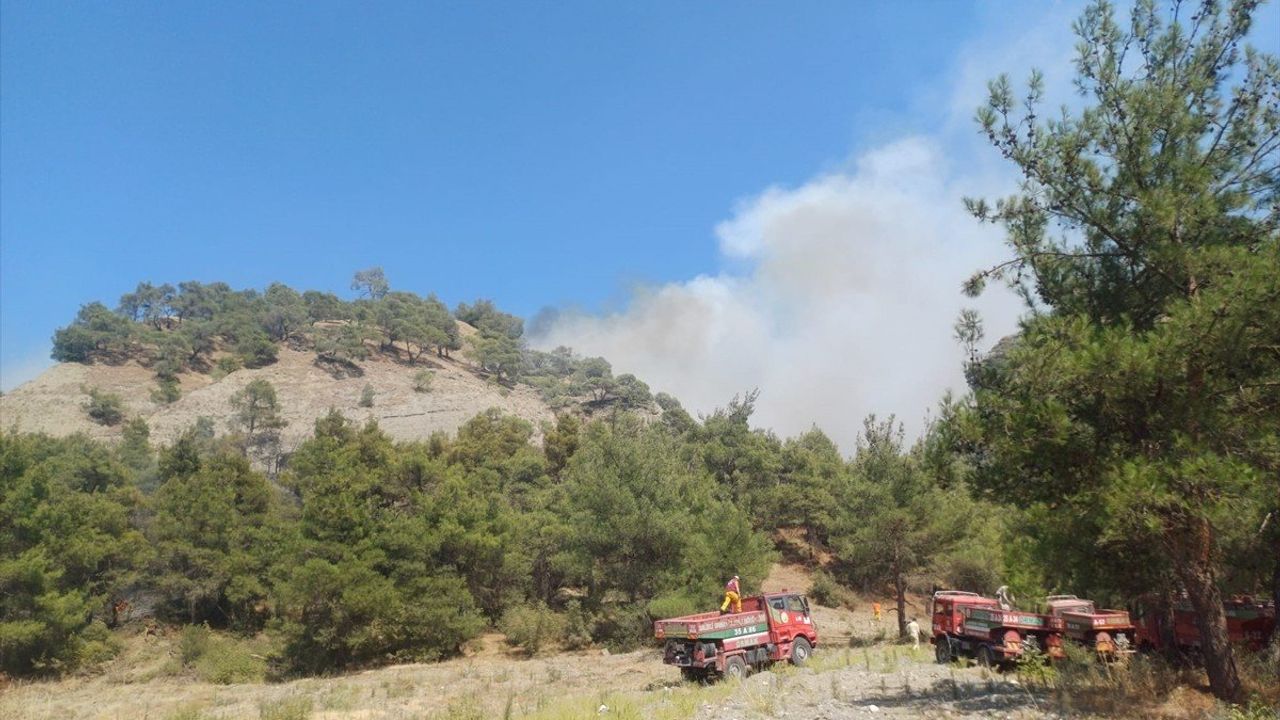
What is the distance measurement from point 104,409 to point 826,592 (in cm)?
9204

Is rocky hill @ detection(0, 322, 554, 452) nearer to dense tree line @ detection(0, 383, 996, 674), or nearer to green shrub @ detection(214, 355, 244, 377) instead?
green shrub @ detection(214, 355, 244, 377)

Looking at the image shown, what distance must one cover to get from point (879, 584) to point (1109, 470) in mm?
38621

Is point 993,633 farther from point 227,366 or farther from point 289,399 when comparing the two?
point 227,366

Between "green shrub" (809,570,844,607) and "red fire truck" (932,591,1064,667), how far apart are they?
24.8 metres

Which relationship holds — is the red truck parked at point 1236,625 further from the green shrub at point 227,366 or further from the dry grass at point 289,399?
the green shrub at point 227,366

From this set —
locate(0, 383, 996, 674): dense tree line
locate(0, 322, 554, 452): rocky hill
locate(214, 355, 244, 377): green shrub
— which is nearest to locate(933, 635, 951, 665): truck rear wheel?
locate(0, 383, 996, 674): dense tree line

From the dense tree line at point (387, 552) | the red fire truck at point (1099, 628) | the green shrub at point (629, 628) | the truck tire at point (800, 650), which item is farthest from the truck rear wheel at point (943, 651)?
the green shrub at point (629, 628)

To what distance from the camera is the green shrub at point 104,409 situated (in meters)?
91.0

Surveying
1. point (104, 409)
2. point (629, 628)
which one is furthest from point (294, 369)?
point (629, 628)

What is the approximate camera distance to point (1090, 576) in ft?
35.8

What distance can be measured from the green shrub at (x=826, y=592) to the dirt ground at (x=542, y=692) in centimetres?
897

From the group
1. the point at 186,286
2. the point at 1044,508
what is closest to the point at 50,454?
the point at 1044,508

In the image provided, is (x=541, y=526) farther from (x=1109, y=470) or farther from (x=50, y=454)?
(x=50, y=454)

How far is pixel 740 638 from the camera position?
18469 mm
